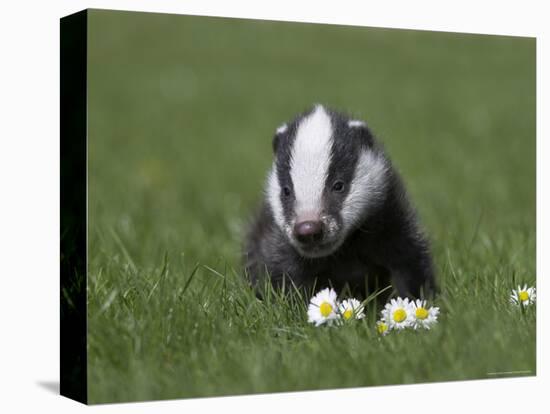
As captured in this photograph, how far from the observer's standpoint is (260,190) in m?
6.27

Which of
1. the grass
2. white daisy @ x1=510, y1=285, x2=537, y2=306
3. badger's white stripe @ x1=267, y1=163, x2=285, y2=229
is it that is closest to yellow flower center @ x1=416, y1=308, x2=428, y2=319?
the grass

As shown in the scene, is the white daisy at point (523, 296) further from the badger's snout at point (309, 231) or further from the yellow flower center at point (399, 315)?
the badger's snout at point (309, 231)

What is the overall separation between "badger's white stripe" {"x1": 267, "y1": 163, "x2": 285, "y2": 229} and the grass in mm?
391

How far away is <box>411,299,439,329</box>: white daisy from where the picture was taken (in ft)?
15.9

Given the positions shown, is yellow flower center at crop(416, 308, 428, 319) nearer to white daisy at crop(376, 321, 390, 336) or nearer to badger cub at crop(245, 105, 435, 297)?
white daisy at crop(376, 321, 390, 336)

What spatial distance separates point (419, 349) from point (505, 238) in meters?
1.98

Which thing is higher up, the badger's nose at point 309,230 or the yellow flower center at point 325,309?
the badger's nose at point 309,230

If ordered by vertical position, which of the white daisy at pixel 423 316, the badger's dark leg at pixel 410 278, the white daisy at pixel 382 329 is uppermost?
the badger's dark leg at pixel 410 278

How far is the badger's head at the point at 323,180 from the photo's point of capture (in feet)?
16.1

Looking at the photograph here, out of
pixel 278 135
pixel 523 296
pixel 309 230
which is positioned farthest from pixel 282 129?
pixel 523 296

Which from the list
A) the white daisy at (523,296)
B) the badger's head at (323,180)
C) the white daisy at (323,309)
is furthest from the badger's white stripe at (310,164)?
the white daisy at (523,296)

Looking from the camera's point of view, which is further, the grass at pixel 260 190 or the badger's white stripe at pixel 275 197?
the badger's white stripe at pixel 275 197

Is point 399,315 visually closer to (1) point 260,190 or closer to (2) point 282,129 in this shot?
(2) point 282,129

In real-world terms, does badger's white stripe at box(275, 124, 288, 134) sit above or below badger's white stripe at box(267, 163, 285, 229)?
above
